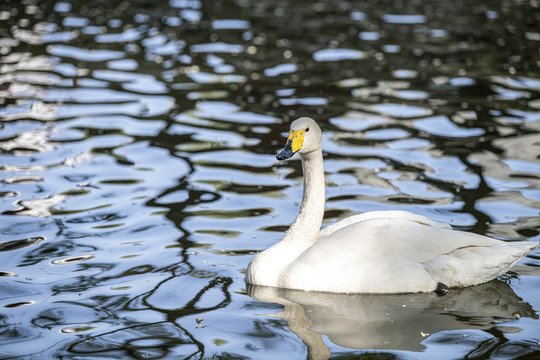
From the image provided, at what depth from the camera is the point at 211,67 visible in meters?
15.1

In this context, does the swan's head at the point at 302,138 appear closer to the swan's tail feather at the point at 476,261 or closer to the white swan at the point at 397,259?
the white swan at the point at 397,259

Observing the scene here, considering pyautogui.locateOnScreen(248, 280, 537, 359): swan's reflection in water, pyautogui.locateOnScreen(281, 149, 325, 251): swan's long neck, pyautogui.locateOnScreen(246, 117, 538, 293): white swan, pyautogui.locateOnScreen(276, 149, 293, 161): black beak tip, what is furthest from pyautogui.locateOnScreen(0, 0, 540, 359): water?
pyautogui.locateOnScreen(276, 149, 293, 161): black beak tip

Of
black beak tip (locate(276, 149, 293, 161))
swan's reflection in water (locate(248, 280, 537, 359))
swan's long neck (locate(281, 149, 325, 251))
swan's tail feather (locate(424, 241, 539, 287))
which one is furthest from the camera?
swan's long neck (locate(281, 149, 325, 251))

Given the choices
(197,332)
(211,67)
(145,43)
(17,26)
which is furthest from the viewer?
(17,26)

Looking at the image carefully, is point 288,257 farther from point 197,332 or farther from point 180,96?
point 180,96

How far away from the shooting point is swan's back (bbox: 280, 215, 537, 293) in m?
6.64

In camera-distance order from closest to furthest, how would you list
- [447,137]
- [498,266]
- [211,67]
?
[498,266] → [447,137] → [211,67]

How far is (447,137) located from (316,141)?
4729mm

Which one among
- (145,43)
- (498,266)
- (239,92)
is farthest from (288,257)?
(145,43)

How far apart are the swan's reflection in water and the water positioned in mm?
19

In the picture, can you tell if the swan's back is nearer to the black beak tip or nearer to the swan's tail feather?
the swan's tail feather

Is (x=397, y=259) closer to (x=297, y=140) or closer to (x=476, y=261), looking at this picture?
(x=476, y=261)

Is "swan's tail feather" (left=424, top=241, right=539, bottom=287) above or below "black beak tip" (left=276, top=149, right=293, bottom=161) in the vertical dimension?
below

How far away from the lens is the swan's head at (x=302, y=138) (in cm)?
698
